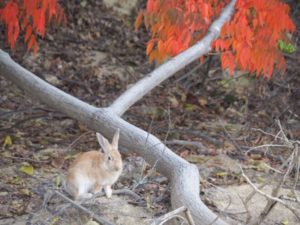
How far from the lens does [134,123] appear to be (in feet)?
25.1

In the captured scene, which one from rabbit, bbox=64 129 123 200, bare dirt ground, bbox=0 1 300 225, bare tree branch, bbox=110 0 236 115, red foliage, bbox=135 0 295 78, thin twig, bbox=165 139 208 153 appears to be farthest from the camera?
thin twig, bbox=165 139 208 153

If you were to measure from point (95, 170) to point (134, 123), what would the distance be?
2674 millimetres

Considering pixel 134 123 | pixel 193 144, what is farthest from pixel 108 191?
pixel 134 123

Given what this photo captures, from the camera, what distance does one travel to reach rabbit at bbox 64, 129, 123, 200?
16.1 ft

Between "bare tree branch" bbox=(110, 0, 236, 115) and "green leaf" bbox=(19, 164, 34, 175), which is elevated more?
"bare tree branch" bbox=(110, 0, 236, 115)

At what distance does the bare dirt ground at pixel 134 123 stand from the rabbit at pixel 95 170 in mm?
181

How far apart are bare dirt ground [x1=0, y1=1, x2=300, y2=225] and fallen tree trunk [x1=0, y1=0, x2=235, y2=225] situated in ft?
0.85

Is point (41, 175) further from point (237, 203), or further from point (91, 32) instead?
point (91, 32)

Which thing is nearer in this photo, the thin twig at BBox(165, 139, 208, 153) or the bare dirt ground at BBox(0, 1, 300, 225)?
the bare dirt ground at BBox(0, 1, 300, 225)

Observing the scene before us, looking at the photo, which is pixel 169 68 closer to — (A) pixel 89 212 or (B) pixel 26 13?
(B) pixel 26 13

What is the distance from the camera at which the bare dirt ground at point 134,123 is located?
17.3ft

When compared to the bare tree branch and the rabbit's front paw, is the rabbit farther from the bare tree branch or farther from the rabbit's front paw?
the bare tree branch

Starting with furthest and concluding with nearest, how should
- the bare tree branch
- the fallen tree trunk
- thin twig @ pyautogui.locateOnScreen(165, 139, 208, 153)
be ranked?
thin twig @ pyautogui.locateOnScreen(165, 139, 208, 153), the bare tree branch, the fallen tree trunk

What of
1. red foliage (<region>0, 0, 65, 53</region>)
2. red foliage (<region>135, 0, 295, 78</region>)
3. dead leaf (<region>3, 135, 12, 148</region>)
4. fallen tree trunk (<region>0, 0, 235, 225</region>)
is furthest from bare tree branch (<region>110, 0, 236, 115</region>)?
dead leaf (<region>3, 135, 12, 148</region>)
